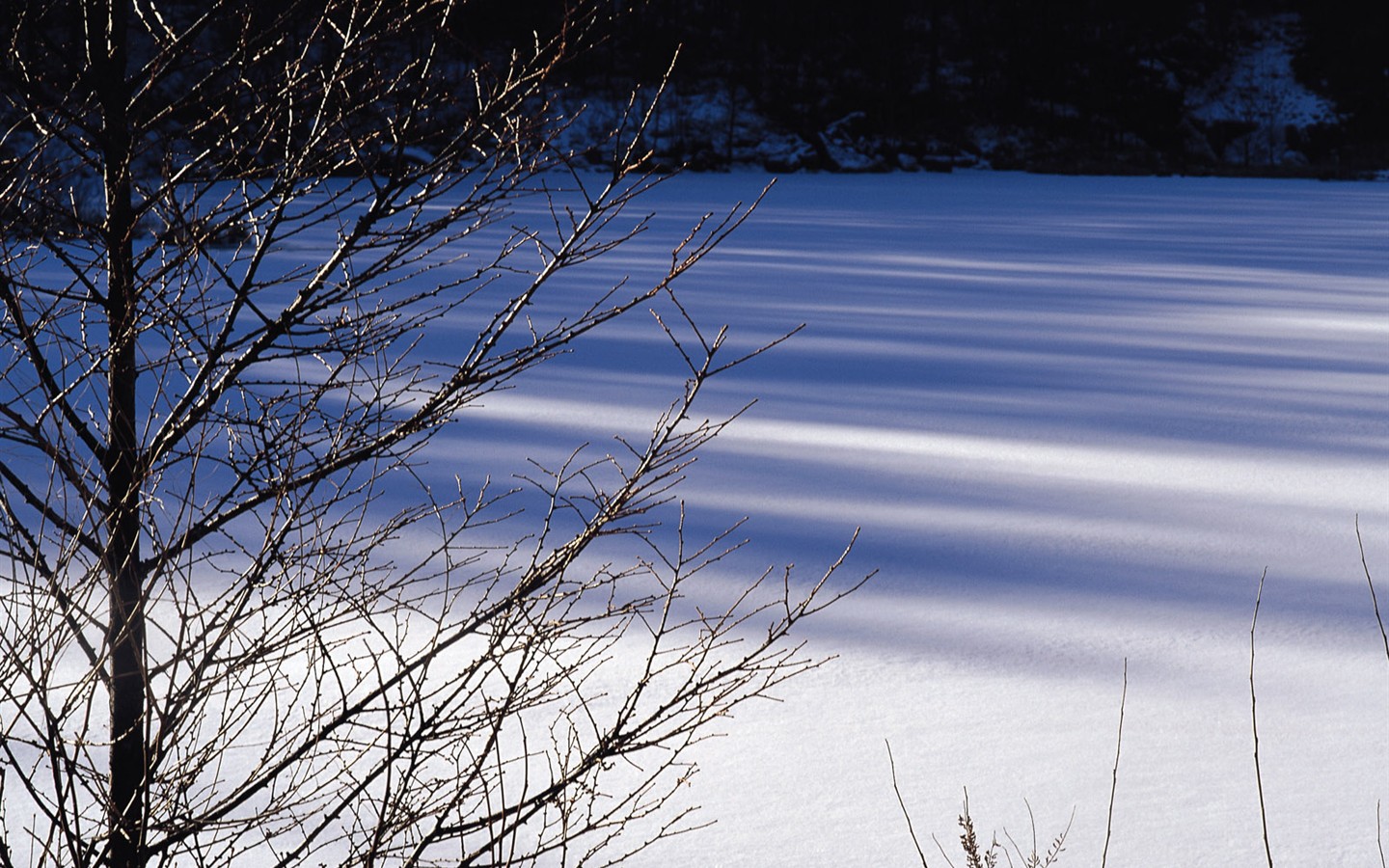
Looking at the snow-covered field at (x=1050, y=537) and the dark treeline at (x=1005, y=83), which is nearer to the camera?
the snow-covered field at (x=1050, y=537)

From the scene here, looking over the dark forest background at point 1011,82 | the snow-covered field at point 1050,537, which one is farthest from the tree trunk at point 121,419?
the dark forest background at point 1011,82

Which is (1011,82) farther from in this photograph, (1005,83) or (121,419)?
(121,419)

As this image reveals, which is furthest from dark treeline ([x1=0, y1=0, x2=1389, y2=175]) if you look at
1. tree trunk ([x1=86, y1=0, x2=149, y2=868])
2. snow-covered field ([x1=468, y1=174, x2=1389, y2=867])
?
tree trunk ([x1=86, y1=0, x2=149, y2=868])

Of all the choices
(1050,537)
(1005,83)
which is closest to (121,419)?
(1050,537)

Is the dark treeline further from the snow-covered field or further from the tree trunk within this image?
the tree trunk

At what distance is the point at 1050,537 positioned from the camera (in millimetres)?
4160

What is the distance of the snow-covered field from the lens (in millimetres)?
2594

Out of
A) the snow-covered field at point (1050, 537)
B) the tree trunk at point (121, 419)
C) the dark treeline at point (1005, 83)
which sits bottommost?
the snow-covered field at point (1050, 537)

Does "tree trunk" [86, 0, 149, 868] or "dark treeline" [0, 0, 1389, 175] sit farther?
"dark treeline" [0, 0, 1389, 175]

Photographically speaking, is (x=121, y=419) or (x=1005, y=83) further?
(x=1005, y=83)

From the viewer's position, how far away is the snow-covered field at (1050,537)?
102 inches

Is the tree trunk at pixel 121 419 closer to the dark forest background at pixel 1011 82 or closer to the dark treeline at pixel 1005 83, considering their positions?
the dark treeline at pixel 1005 83

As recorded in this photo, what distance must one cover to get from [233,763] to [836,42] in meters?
25.2

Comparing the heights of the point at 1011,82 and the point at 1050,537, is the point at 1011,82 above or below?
above
